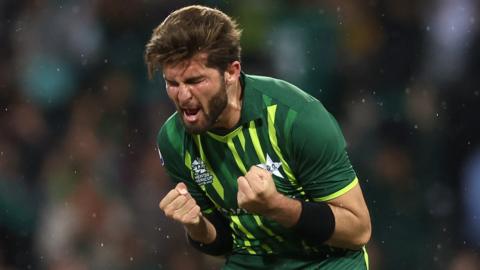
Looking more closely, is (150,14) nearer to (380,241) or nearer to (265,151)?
(380,241)

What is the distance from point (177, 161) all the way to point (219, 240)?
32 centimetres

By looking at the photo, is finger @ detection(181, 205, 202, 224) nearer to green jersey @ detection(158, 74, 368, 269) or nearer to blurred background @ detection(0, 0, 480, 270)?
green jersey @ detection(158, 74, 368, 269)

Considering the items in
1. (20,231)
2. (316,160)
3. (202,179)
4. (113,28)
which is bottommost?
(20,231)

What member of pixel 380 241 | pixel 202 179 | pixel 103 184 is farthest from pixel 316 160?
pixel 103 184

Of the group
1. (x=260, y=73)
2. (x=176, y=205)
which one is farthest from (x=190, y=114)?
(x=260, y=73)

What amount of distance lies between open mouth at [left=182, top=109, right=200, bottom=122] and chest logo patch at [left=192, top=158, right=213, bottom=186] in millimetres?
284

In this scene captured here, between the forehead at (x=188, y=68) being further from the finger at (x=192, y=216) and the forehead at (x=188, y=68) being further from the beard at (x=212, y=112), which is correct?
the finger at (x=192, y=216)

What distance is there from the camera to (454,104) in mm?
6027

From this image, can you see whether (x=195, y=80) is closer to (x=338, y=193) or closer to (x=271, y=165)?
(x=271, y=165)

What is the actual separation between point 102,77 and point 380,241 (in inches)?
82.4

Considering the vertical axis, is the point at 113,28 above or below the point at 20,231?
above

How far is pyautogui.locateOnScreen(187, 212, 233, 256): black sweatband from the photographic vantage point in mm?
3674

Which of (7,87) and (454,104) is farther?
(7,87)

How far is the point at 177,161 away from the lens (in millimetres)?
3658
